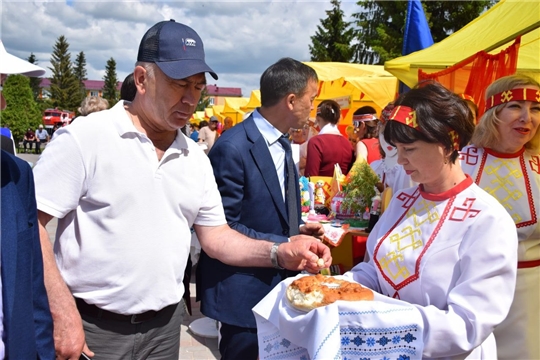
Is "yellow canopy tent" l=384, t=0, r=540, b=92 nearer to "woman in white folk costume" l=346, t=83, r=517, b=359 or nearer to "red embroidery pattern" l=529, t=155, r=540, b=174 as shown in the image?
"red embroidery pattern" l=529, t=155, r=540, b=174

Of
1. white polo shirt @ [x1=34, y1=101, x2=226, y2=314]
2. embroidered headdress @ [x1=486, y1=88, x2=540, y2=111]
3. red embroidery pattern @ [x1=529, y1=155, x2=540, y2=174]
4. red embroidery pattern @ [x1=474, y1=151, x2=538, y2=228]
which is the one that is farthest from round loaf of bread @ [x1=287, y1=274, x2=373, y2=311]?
embroidered headdress @ [x1=486, y1=88, x2=540, y2=111]

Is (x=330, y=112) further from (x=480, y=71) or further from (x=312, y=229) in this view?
(x=312, y=229)

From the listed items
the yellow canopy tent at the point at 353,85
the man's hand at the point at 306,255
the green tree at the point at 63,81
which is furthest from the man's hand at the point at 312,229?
the green tree at the point at 63,81

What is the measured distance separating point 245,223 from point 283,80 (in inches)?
38.2

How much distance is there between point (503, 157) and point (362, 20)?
88.6 ft

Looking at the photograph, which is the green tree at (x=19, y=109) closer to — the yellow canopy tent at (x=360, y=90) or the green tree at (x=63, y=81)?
the yellow canopy tent at (x=360, y=90)

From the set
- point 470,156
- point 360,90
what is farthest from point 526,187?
point 360,90

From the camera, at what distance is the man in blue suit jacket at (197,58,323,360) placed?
9.84ft

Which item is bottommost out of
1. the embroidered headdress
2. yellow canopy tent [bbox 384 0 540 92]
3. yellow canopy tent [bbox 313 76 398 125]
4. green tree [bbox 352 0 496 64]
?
the embroidered headdress

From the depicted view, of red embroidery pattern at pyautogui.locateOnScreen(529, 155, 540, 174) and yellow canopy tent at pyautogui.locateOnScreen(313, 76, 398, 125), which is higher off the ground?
yellow canopy tent at pyautogui.locateOnScreen(313, 76, 398, 125)

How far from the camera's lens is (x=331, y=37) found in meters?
38.2

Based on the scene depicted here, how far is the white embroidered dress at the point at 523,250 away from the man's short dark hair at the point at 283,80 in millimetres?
1360

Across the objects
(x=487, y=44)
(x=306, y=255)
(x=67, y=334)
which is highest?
(x=487, y=44)

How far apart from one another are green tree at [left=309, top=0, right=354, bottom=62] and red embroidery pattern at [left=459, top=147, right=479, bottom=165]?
1354 inches
